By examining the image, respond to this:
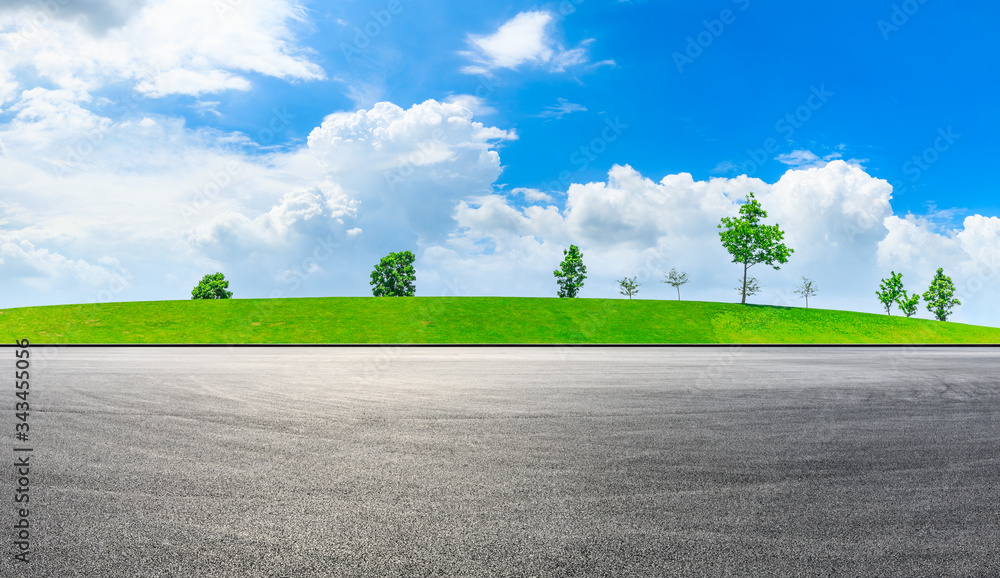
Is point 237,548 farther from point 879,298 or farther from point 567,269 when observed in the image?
point 879,298

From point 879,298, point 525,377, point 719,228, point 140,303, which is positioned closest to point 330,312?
point 140,303

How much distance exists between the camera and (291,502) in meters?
4.29

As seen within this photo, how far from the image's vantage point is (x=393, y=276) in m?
84.4

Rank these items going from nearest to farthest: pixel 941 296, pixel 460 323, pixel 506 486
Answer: pixel 506 486, pixel 460 323, pixel 941 296

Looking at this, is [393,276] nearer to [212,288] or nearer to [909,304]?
[212,288]

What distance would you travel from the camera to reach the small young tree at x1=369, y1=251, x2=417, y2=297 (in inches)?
3305

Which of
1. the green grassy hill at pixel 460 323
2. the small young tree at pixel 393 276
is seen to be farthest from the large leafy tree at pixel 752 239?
the small young tree at pixel 393 276

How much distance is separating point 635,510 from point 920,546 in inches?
70.3

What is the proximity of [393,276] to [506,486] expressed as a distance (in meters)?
81.4

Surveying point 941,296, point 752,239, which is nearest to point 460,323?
point 752,239

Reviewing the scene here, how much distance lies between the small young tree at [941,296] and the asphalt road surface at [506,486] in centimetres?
8558

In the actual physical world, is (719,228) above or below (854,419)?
above

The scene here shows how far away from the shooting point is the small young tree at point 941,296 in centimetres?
7719

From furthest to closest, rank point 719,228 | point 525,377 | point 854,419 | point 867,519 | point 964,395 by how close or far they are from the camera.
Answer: point 719,228 < point 525,377 < point 964,395 < point 854,419 < point 867,519
